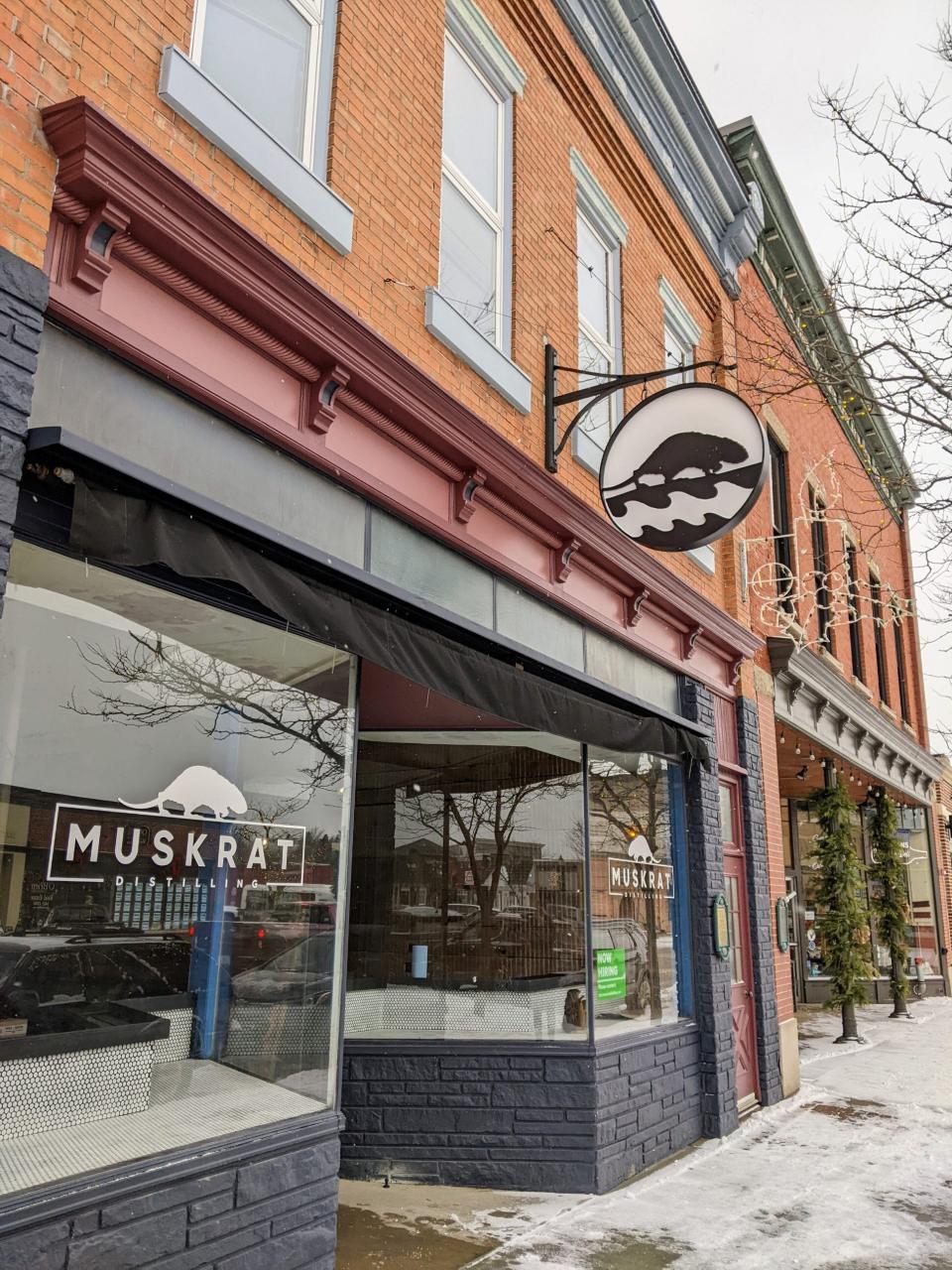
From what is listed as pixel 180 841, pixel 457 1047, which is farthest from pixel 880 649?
pixel 180 841

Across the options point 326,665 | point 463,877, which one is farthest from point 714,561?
point 326,665

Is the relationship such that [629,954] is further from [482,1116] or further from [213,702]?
[213,702]

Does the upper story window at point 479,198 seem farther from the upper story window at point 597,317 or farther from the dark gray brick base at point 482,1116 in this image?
the dark gray brick base at point 482,1116

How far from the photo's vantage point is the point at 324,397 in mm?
4953

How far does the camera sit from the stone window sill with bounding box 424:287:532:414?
19.6 feet

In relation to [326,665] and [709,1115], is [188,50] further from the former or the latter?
[709,1115]

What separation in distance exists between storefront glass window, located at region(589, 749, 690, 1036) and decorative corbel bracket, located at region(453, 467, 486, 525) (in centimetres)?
253

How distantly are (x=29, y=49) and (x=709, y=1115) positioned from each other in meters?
8.53

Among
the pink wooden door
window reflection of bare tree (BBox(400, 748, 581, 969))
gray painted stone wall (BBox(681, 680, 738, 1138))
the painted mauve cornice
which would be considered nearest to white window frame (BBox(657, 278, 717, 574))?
gray painted stone wall (BBox(681, 680, 738, 1138))

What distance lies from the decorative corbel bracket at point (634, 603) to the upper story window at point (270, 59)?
4.25 metres

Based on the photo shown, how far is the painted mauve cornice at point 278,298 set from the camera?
12.1 feet

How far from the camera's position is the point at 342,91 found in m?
5.48

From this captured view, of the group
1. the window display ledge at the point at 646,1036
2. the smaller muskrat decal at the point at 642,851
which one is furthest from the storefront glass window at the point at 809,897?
the smaller muskrat decal at the point at 642,851

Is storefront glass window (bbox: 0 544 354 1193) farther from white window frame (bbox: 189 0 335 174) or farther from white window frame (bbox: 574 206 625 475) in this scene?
white window frame (bbox: 574 206 625 475)
